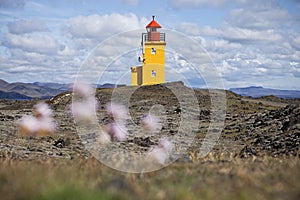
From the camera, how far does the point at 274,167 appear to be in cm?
830

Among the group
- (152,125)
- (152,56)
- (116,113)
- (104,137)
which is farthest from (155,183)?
(152,56)

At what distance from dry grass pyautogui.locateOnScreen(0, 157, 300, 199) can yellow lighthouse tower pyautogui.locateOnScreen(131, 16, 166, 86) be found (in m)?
61.6

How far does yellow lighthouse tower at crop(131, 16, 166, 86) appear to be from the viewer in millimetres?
70125

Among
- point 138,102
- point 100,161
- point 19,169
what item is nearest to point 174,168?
point 100,161

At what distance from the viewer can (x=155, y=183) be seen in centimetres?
674

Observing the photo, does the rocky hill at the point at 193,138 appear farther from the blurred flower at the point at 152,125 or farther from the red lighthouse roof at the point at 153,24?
the red lighthouse roof at the point at 153,24

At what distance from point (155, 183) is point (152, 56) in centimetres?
6496

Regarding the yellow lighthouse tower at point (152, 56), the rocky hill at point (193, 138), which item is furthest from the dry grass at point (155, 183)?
the yellow lighthouse tower at point (152, 56)

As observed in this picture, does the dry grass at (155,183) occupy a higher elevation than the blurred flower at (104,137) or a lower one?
higher

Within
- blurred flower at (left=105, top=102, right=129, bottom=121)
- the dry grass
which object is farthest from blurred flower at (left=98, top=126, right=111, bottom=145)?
the dry grass

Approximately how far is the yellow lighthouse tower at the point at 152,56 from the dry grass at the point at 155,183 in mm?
61642

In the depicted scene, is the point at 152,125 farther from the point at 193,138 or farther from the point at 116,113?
the point at 116,113

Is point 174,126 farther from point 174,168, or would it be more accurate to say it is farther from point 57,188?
point 57,188

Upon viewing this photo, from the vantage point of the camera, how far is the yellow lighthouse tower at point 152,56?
2761 inches
